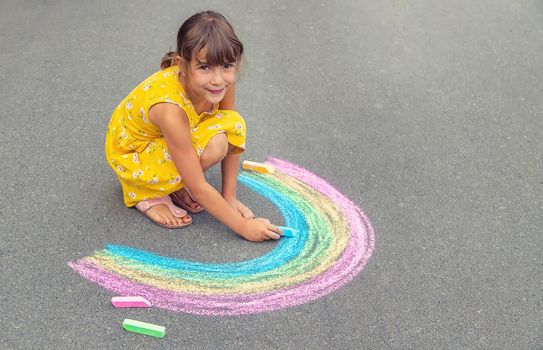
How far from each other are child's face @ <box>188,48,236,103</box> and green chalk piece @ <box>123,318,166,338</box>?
985 millimetres

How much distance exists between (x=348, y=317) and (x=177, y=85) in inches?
49.2

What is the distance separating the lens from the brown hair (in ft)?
8.25

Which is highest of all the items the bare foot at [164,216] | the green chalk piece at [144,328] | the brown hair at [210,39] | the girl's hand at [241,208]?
the brown hair at [210,39]

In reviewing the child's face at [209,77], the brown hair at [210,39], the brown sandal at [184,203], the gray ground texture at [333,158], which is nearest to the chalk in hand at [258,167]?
the gray ground texture at [333,158]

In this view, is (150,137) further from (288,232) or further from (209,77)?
(288,232)

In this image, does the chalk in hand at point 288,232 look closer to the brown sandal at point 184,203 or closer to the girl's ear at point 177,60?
the brown sandal at point 184,203

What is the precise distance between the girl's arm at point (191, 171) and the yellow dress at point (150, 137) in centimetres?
8

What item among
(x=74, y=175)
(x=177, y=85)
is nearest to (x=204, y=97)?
(x=177, y=85)

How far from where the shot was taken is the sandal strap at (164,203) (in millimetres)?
3010

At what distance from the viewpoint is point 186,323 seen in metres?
2.47

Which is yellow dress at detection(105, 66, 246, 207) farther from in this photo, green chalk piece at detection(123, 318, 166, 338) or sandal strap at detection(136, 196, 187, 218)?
green chalk piece at detection(123, 318, 166, 338)

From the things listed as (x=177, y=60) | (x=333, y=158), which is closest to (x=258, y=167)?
(x=333, y=158)

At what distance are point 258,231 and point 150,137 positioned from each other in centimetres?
67

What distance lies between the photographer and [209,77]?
8.53 ft
